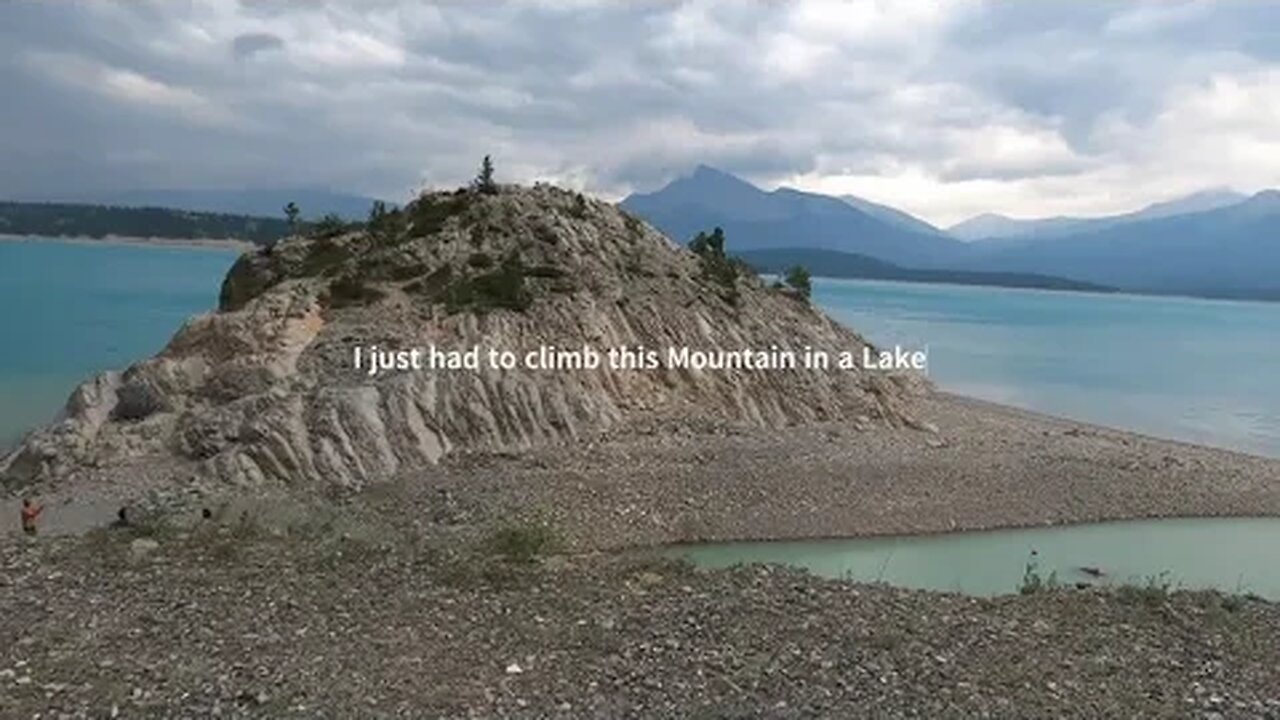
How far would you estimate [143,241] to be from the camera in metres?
185

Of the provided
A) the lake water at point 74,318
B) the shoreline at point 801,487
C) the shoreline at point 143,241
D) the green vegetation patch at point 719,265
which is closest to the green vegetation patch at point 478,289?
the shoreline at point 801,487

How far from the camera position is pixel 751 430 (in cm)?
2661

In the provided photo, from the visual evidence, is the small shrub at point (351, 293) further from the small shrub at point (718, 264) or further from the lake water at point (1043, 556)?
the lake water at point (1043, 556)

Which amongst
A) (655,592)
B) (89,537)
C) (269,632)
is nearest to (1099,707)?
(655,592)

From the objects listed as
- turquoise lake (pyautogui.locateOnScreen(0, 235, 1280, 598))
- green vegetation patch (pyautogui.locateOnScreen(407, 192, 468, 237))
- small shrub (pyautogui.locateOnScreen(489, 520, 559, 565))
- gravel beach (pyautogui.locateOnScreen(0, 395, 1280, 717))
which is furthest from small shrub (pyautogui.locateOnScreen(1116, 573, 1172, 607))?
green vegetation patch (pyautogui.locateOnScreen(407, 192, 468, 237))

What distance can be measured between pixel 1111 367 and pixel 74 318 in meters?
66.2

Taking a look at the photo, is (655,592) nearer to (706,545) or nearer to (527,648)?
(527,648)

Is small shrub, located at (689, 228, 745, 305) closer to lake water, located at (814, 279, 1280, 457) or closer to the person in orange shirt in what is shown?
the person in orange shirt

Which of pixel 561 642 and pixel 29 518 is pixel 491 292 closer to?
pixel 29 518

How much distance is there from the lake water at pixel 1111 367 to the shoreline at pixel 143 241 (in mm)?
103328

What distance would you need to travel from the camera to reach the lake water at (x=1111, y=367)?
155ft

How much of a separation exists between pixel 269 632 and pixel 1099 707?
24.0 feet

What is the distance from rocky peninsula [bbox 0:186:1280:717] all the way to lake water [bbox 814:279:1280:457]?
1001 cm

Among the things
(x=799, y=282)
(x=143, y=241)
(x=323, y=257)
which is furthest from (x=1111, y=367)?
(x=143, y=241)
